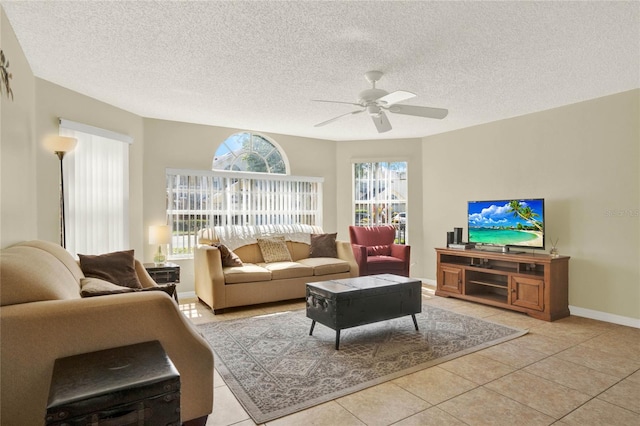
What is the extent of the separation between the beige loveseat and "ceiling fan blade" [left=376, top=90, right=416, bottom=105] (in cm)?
246

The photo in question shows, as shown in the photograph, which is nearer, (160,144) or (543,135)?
(543,135)

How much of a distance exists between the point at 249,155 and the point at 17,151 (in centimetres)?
343

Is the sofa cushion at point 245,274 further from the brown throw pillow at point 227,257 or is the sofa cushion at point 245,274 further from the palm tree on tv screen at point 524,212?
the palm tree on tv screen at point 524,212

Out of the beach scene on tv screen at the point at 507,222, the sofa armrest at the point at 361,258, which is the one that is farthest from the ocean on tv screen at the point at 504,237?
the sofa armrest at the point at 361,258

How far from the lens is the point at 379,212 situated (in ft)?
21.1

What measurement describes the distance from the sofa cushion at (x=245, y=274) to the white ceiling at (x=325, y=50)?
77.1 inches

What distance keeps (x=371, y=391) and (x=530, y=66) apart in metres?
2.92

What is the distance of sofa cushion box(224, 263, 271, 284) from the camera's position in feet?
14.2

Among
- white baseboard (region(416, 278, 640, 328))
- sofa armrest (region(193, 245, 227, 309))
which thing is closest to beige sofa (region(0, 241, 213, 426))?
sofa armrest (region(193, 245, 227, 309))

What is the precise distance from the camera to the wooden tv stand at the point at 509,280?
406cm

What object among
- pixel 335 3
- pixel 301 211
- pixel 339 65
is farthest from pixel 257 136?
pixel 335 3

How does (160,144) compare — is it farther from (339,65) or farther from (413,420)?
(413,420)

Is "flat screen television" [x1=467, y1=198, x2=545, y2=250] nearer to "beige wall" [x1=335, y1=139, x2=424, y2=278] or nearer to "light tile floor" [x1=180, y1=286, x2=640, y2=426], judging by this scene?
"beige wall" [x1=335, y1=139, x2=424, y2=278]

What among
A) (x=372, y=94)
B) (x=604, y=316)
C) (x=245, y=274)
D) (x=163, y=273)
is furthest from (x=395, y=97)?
(x=604, y=316)
